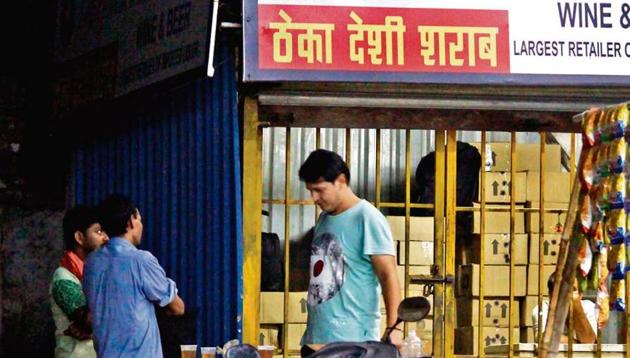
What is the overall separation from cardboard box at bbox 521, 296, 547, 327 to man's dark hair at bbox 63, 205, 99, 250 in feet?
10.5

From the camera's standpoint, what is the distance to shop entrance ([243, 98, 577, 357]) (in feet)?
26.8

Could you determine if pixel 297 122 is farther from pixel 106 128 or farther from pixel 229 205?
pixel 106 128

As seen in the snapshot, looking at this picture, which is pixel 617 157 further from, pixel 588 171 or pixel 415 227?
pixel 415 227

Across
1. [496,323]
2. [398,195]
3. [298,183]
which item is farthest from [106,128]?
[496,323]

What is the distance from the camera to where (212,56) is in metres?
7.35

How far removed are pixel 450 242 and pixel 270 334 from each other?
129 centimetres

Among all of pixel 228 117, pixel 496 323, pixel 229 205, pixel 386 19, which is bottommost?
pixel 496 323

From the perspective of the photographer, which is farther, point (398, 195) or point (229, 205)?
point (398, 195)

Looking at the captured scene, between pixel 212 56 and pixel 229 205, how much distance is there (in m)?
0.87

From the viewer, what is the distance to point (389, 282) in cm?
639

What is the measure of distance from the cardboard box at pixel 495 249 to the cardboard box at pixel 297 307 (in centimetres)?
119

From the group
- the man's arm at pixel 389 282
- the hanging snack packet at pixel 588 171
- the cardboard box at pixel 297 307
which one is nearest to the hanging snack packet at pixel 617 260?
the hanging snack packet at pixel 588 171

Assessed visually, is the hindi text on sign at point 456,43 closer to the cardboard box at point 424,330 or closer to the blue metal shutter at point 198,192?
the blue metal shutter at point 198,192

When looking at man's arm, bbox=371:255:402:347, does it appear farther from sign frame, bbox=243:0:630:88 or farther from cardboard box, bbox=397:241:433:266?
cardboard box, bbox=397:241:433:266
